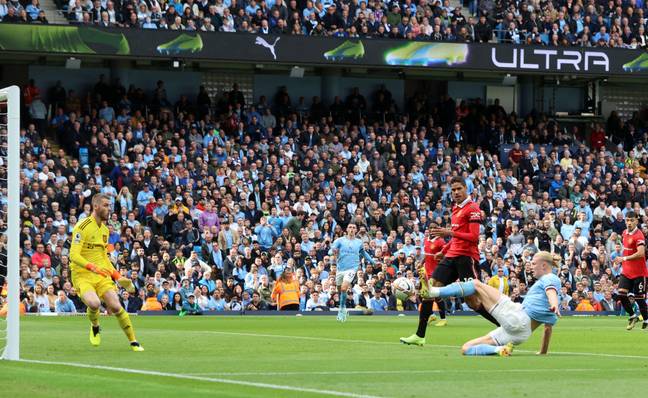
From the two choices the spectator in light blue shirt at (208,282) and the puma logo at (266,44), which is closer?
the spectator in light blue shirt at (208,282)

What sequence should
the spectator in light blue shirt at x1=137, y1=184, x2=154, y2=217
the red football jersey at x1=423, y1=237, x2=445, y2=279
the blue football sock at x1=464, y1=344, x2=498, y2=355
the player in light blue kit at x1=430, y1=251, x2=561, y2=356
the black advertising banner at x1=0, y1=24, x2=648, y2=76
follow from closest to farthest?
the player in light blue kit at x1=430, y1=251, x2=561, y2=356 → the blue football sock at x1=464, y1=344, x2=498, y2=355 → the red football jersey at x1=423, y1=237, x2=445, y2=279 → the spectator in light blue shirt at x1=137, y1=184, x2=154, y2=217 → the black advertising banner at x1=0, y1=24, x2=648, y2=76

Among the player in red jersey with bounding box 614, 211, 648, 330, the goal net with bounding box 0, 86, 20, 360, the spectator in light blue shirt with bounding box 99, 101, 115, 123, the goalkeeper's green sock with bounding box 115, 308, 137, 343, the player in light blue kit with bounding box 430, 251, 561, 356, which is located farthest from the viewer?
the spectator in light blue shirt with bounding box 99, 101, 115, 123

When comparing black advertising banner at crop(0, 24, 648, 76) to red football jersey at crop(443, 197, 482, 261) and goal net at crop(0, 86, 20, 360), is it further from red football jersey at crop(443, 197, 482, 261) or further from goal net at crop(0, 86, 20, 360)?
goal net at crop(0, 86, 20, 360)

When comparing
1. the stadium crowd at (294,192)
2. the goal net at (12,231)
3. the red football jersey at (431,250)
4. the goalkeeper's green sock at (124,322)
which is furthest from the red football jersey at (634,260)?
the goal net at (12,231)

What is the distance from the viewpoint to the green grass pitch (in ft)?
35.2

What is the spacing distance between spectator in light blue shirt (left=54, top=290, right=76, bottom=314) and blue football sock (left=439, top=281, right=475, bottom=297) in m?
18.1

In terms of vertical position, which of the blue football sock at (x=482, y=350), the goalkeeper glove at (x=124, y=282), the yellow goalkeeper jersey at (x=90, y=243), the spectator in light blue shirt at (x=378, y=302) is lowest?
the spectator in light blue shirt at (x=378, y=302)

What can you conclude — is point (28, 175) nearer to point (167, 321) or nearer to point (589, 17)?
point (167, 321)

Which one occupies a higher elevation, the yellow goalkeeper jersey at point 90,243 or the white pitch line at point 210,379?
the yellow goalkeeper jersey at point 90,243

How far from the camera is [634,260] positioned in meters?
26.2

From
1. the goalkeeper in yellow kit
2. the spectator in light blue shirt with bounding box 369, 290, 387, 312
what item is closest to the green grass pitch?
the goalkeeper in yellow kit

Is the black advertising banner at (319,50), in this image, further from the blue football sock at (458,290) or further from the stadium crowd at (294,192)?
the blue football sock at (458,290)

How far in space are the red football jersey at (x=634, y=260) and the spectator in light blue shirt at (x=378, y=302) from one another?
32.6 feet

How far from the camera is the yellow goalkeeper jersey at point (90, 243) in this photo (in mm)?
16391
